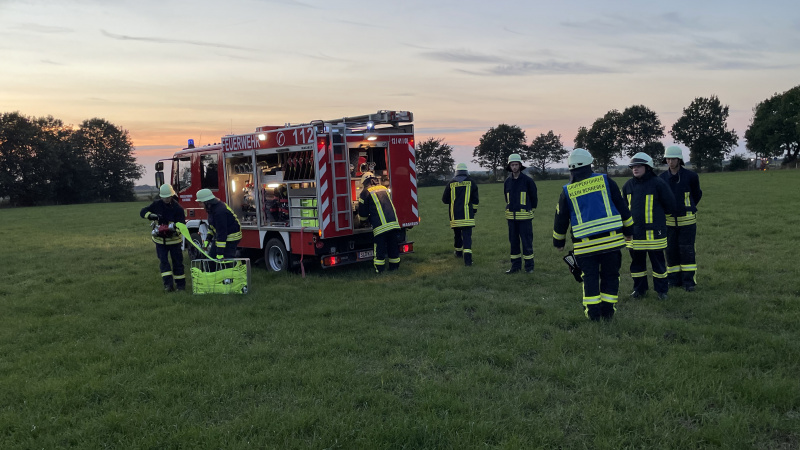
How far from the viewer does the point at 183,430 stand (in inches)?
151

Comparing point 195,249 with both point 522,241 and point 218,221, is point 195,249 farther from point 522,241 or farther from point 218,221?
point 522,241

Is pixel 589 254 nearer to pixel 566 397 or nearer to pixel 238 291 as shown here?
pixel 566 397

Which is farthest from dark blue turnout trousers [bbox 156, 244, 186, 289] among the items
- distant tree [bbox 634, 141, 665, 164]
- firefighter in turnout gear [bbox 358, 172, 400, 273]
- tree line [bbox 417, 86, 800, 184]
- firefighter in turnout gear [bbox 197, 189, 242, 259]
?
distant tree [bbox 634, 141, 665, 164]

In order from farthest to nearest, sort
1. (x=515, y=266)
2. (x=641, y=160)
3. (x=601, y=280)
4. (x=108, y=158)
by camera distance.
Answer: (x=108, y=158)
(x=515, y=266)
(x=641, y=160)
(x=601, y=280)

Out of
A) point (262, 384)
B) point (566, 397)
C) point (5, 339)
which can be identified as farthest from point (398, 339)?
point (5, 339)

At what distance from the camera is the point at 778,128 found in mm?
65938

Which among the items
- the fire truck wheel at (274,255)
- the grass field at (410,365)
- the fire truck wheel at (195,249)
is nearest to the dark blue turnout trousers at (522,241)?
the grass field at (410,365)

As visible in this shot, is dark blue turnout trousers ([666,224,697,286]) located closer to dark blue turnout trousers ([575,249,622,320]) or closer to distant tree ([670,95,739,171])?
dark blue turnout trousers ([575,249,622,320])

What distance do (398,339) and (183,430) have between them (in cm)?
244

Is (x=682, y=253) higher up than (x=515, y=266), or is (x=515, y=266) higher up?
(x=682, y=253)

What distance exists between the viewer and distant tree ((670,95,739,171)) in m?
75.7

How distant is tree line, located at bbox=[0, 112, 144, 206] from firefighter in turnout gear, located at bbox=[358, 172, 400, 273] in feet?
185

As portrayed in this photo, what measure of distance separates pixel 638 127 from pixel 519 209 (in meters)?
81.2

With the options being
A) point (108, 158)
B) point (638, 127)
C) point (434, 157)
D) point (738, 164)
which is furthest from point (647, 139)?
point (108, 158)
